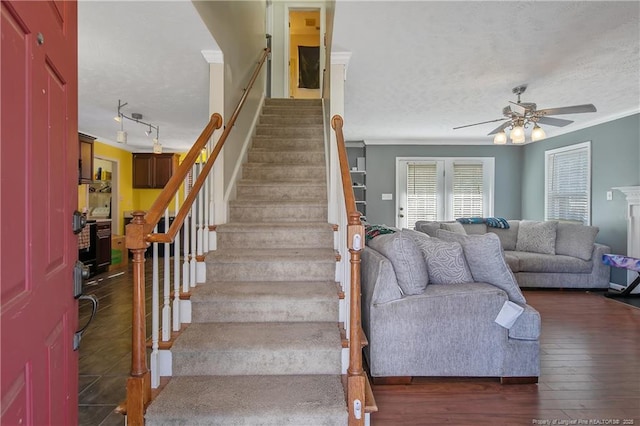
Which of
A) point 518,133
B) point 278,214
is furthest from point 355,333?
point 518,133

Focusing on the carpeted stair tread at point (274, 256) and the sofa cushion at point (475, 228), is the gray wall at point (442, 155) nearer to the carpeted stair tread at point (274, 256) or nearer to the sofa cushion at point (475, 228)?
the sofa cushion at point (475, 228)

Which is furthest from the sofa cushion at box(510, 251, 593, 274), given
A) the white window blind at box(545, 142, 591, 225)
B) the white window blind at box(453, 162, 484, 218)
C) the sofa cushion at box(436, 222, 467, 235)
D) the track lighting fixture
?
the track lighting fixture

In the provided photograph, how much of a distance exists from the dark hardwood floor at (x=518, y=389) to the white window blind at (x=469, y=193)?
3856 mm

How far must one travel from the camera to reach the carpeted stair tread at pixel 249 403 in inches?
64.1

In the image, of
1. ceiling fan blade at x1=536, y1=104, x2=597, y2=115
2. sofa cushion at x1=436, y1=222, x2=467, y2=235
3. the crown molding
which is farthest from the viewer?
sofa cushion at x1=436, y1=222, x2=467, y2=235

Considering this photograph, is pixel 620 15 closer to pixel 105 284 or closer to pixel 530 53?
pixel 530 53

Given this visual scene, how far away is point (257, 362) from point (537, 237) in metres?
4.76

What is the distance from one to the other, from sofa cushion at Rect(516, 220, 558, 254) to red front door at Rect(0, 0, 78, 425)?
18.3 feet

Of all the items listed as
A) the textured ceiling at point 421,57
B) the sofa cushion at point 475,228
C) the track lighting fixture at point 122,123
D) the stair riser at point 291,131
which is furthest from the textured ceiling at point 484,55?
the track lighting fixture at point 122,123

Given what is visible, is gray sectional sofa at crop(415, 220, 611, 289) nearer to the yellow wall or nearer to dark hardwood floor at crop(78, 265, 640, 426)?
dark hardwood floor at crop(78, 265, 640, 426)

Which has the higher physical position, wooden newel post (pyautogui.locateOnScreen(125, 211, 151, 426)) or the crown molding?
the crown molding

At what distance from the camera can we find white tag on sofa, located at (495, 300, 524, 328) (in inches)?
88.4

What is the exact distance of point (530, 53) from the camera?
288 centimetres

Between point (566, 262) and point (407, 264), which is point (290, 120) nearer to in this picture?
point (407, 264)
